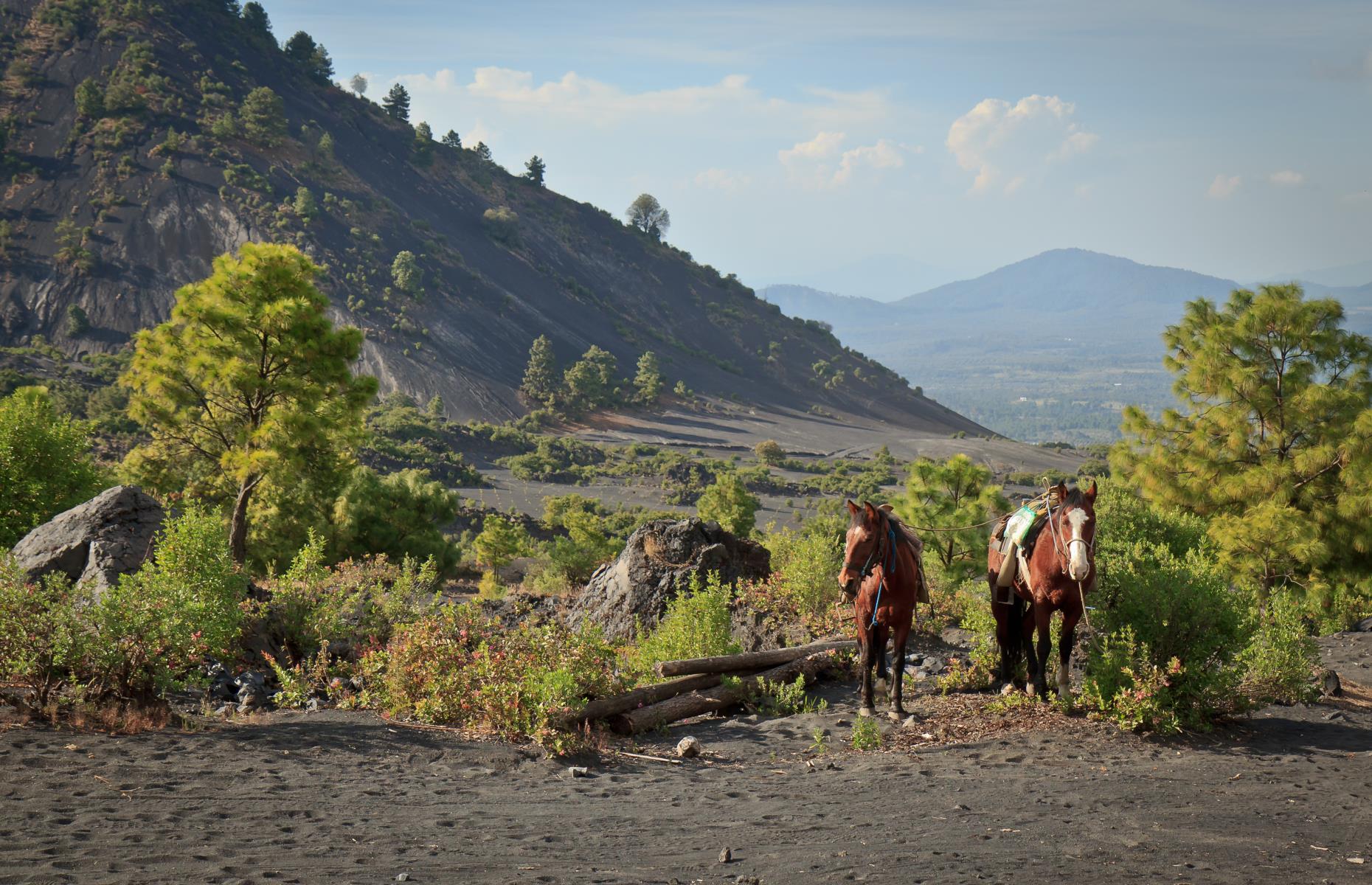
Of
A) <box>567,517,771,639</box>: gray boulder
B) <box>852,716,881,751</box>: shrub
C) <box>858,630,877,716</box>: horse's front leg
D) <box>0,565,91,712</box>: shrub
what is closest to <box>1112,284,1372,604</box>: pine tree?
<box>567,517,771,639</box>: gray boulder

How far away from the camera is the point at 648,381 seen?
99438 millimetres

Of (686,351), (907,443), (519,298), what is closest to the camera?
(907,443)

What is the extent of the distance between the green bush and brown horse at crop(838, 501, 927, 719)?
45.4 ft

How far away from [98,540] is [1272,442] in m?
19.5

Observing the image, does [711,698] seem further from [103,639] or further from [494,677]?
[103,639]

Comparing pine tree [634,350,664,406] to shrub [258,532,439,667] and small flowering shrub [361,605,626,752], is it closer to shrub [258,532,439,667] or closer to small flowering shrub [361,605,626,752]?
shrub [258,532,439,667]

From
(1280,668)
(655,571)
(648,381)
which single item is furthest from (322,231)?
(1280,668)

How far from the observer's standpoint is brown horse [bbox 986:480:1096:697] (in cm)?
778

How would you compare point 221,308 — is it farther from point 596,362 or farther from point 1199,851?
point 596,362

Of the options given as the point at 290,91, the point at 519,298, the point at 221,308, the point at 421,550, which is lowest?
the point at 421,550

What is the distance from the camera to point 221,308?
18016 millimetres

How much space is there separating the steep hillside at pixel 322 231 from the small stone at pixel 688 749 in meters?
78.9

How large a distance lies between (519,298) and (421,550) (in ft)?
280

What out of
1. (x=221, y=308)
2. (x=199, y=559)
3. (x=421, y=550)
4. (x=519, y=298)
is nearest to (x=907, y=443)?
(x=519, y=298)
